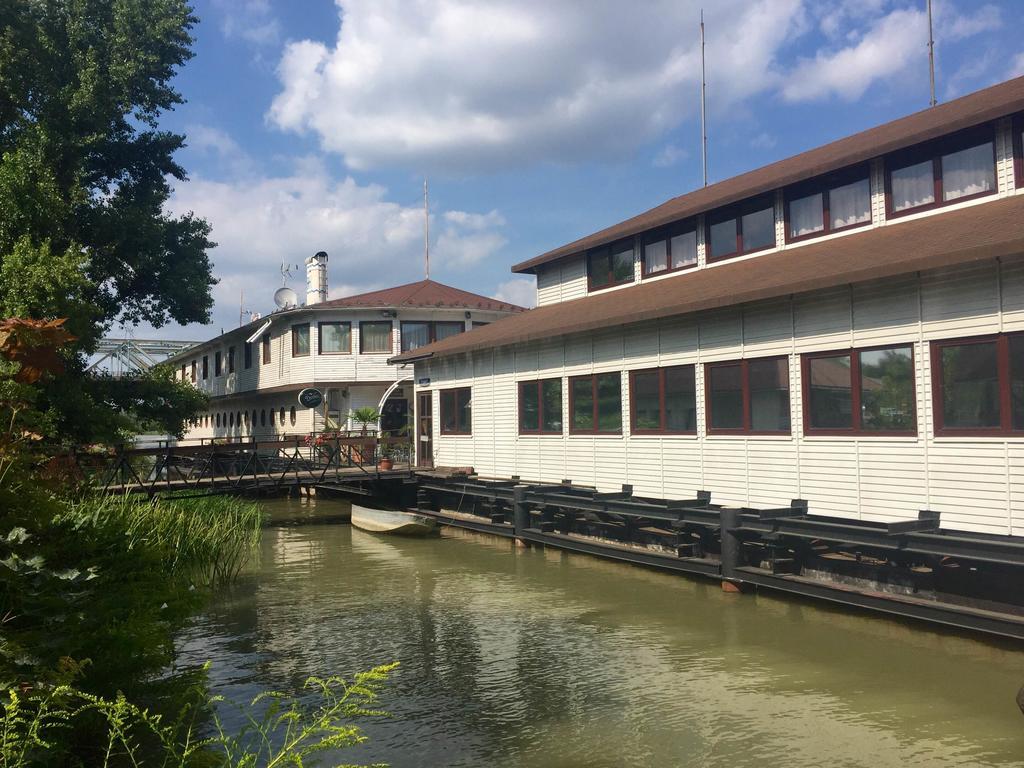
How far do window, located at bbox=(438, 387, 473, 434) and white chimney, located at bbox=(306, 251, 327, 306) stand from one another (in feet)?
62.7

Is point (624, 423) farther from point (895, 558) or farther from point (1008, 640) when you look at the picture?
point (1008, 640)

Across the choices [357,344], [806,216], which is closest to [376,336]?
[357,344]

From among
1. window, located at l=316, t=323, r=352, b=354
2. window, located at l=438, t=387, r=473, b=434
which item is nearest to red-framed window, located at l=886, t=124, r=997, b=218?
window, located at l=438, t=387, r=473, b=434

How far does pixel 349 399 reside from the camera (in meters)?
33.8

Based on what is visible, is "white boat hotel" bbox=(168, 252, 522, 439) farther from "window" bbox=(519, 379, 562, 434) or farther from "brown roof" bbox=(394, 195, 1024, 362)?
"brown roof" bbox=(394, 195, 1024, 362)

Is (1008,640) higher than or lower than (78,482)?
lower

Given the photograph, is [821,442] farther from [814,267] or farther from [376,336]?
[376,336]

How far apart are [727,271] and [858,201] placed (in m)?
2.78

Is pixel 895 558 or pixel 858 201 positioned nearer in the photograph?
pixel 895 558

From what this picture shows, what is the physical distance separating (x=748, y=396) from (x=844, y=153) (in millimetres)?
5658

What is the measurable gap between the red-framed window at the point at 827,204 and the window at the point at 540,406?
6251 millimetres

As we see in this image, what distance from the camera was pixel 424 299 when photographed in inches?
1362

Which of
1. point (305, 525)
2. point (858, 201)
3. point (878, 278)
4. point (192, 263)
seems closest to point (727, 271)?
point (858, 201)

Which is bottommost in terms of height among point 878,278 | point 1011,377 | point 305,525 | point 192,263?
point 305,525
